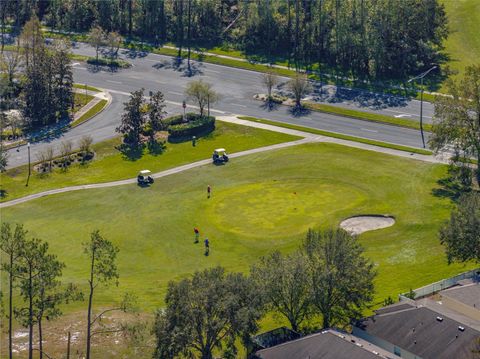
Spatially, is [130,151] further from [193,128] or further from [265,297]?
[265,297]

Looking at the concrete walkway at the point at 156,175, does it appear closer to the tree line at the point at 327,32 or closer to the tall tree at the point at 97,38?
the tree line at the point at 327,32

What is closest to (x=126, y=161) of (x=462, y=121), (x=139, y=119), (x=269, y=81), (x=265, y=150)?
(x=139, y=119)

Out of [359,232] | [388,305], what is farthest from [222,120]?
[388,305]

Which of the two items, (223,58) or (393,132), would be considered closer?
(393,132)

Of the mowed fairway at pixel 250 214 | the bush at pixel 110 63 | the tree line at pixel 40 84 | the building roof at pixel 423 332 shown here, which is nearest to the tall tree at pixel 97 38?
the bush at pixel 110 63

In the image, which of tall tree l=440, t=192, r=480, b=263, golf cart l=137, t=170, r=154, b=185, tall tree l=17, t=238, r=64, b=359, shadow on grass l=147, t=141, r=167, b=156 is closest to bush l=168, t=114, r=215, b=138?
shadow on grass l=147, t=141, r=167, b=156

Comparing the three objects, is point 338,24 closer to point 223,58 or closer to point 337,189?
point 223,58
